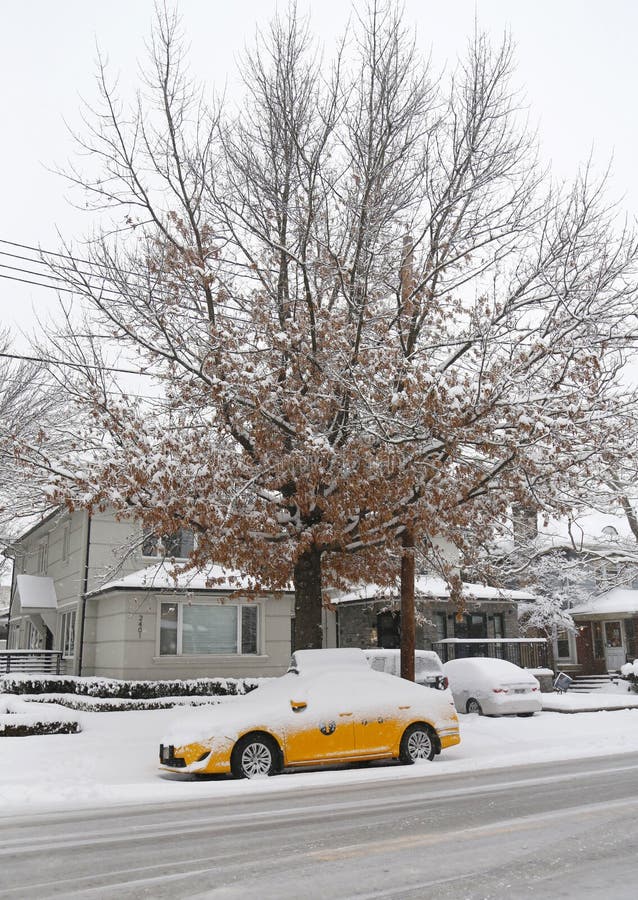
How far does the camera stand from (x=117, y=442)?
44.6ft

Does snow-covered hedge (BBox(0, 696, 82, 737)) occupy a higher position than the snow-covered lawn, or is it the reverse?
snow-covered hedge (BBox(0, 696, 82, 737))

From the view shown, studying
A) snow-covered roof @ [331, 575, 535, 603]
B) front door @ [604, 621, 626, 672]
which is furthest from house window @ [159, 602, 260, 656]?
front door @ [604, 621, 626, 672]

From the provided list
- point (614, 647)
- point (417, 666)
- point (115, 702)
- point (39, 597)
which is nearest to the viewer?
point (115, 702)

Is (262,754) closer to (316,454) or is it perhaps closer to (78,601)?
(316,454)

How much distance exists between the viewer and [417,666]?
20328 mm

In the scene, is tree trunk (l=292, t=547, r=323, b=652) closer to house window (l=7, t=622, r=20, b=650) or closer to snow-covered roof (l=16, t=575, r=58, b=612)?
snow-covered roof (l=16, t=575, r=58, b=612)

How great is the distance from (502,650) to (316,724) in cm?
1763

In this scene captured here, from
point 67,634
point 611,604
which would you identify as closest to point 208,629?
point 67,634

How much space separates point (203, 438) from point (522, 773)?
7.51m

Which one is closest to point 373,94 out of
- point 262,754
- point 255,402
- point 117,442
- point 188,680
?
point 255,402

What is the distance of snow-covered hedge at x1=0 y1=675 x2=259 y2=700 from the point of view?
20.5 meters

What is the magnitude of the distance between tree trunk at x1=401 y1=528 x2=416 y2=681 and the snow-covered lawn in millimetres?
1673

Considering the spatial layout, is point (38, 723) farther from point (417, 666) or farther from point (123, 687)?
point (417, 666)

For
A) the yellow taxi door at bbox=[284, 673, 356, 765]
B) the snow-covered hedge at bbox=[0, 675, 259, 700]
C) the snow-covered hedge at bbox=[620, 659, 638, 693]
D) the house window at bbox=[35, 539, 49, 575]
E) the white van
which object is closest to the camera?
the yellow taxi door at bbox=[284, 673, 356, 765]
